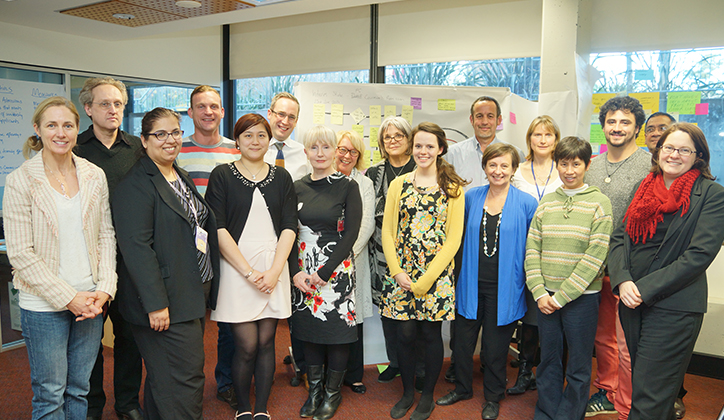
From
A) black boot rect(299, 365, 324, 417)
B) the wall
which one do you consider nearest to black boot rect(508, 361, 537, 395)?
black boot rect(299, 365, 324, 417)

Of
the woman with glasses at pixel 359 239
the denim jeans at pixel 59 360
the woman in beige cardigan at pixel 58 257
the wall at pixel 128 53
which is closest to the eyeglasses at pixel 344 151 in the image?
the woman with glasses at pixel 359 239

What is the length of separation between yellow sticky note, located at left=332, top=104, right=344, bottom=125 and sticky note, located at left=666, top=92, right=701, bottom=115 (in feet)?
8.33

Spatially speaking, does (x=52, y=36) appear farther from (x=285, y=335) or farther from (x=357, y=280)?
(x=357, y=280)

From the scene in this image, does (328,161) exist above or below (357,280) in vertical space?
above

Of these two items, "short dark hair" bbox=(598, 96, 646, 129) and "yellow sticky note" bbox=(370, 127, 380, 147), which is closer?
"short dark hair" bbox=(598, 96, 646, 129)

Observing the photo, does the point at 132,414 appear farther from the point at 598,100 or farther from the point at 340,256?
the point at 598,100

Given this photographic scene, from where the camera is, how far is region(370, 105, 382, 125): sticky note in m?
4.05

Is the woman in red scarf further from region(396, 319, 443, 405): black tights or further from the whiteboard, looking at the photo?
the whiteboard

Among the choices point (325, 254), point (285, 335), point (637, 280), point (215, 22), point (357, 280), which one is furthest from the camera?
point (215, 22)

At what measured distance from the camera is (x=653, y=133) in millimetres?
3078

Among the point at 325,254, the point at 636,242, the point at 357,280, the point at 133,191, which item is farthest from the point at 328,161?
the point at 636,242

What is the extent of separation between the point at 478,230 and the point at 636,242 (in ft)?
2.53

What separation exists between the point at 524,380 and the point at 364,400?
40.7 inches

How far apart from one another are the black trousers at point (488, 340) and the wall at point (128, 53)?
14.4 feet
